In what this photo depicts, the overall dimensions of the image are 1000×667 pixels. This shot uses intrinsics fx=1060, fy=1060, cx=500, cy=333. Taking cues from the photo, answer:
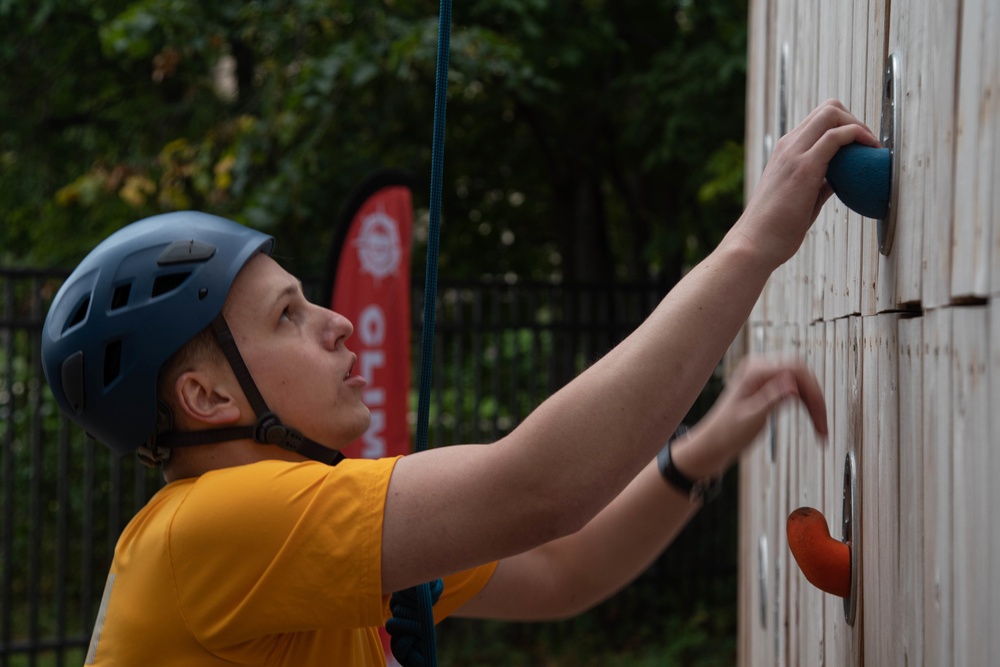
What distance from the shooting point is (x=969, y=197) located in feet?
3.33

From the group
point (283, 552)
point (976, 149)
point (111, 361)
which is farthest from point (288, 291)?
point (976, 149)

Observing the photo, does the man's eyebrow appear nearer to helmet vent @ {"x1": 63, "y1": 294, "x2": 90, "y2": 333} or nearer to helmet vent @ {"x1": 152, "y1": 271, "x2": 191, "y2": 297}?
helmet vent @ {"x1": 152, "y1": 271, "x2": 191, "y2": 297}

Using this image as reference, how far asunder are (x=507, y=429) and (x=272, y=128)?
2.81m

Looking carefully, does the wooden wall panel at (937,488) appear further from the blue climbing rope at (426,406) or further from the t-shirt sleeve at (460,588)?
the t-shirt sleeve at (460,588)

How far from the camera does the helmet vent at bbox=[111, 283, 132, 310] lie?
1835 millimetres

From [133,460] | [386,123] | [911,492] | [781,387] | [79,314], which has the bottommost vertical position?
[133,460]

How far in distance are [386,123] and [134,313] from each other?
18.1ft

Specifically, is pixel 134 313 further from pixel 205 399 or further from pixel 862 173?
pixel 862 173

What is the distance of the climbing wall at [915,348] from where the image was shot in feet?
3.18

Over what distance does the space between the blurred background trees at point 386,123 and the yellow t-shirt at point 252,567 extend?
15.6 feet

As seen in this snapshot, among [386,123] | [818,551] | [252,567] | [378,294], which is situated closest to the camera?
[252,567]

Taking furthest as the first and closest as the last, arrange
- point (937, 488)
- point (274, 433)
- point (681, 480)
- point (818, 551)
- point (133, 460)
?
point (133, 460) → point (681, 480) → point (274, 433) → point (818, 551) → point (937, 488)

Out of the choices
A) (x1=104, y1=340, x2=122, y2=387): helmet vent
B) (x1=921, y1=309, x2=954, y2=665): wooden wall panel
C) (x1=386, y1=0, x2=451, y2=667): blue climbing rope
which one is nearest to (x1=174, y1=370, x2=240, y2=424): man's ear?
(x1=104, y1=340, x2=122, y2=387): helmet vent

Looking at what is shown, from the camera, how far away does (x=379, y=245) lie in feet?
17.6
